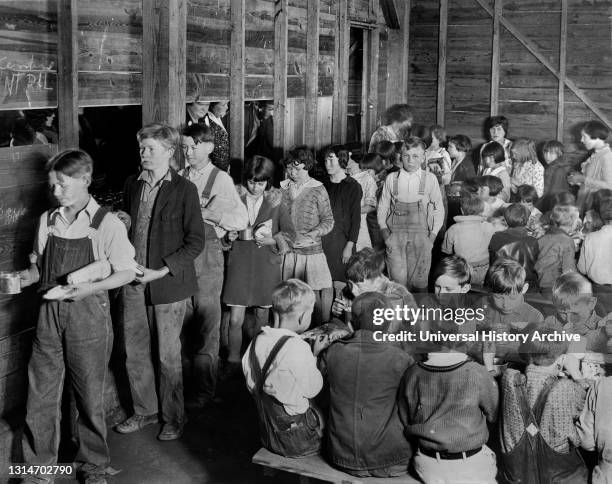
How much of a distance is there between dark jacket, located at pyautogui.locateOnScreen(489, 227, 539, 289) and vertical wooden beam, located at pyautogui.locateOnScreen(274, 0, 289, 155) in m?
2.76

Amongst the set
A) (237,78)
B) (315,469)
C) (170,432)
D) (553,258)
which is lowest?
(170,432)

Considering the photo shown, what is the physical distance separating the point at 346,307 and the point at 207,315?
3.52ft

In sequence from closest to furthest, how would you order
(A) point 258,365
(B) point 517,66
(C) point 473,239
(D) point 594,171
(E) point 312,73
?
(A) point 258,365
(C) point 473,239
(D) point 594,171
(E) point 312,73
(B) point 517,66

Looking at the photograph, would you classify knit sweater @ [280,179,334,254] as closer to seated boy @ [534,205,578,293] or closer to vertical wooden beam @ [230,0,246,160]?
vertical wooden beam @ [230,0,246,160]

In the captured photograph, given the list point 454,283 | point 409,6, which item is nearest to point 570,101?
point 409,6

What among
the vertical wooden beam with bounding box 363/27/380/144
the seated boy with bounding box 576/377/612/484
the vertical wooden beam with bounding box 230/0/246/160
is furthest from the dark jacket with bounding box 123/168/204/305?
the vertical wooden beam with bounding box 363/27/380/144

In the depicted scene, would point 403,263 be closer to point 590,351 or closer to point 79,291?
point 590,351

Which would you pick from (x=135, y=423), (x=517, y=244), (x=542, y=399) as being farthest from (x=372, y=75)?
(x=542, y=399)

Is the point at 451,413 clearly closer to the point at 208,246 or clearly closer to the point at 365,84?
the point at 208,246

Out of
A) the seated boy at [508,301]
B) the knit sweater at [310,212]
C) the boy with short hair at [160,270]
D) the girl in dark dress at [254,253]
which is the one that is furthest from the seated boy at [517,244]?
the boy with short hair at [160,270]

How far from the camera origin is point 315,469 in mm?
4711

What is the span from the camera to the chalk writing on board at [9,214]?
5.47 meters

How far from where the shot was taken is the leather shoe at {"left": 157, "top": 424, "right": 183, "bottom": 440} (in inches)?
231

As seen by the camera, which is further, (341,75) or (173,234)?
(341,75)
